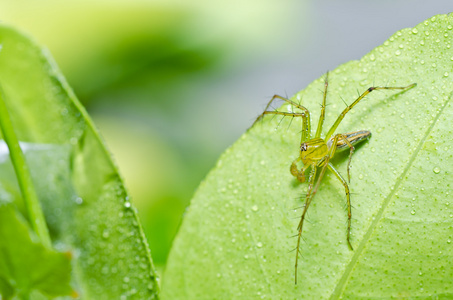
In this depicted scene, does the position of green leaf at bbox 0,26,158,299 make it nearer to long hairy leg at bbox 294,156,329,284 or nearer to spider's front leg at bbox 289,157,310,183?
long hairy leg at bbox 294,156,329,284

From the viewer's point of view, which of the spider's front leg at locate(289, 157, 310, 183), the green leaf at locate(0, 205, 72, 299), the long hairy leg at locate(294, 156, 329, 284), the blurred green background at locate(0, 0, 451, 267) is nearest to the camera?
the green leaf at locate(0, 205, 72, 299)

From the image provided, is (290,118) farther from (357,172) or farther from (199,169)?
(199,169)

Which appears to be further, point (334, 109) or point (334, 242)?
point (334, 109)

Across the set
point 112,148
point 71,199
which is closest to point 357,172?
point 71,199

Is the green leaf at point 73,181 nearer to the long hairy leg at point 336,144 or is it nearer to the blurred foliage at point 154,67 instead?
the long hairy leg at point 336,144

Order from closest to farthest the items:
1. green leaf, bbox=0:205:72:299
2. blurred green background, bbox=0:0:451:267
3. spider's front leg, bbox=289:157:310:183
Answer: green leaf, bbox=0:205:72:299 < spider's front leg, bbox=289:157:310:183 < blurred green background, bbox=0:0:451:267

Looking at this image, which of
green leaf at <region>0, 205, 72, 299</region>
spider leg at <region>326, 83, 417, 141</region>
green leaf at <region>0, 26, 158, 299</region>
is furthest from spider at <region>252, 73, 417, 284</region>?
green leaf at <region>0, 205, 72, 299</region>
